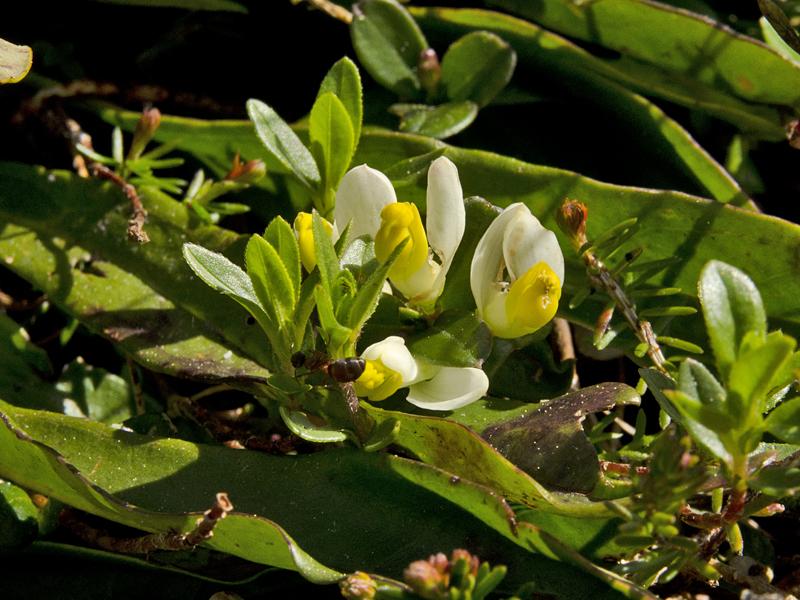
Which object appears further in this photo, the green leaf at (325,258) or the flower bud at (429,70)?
the flower bud at (429,70)

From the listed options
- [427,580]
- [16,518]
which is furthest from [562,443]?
[16,518]

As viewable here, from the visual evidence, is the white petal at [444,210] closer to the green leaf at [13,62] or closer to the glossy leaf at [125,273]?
the glossy leaf at [125,273]

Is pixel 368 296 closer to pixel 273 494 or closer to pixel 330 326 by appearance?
pixel 330 326

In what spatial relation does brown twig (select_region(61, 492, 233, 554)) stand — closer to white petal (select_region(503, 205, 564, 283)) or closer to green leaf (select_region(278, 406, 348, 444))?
green leaf (select_region(278, 406, 348, 444))

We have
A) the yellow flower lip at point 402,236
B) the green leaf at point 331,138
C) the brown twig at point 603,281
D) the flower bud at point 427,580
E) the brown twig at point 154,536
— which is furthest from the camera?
the green leaf at point 331,138

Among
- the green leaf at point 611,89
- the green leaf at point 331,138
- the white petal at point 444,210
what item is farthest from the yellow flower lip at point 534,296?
the green leaf at point 611,89

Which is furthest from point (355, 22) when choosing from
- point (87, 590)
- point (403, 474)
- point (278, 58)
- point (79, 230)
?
point (87, 590)

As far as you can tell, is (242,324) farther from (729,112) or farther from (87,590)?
(729,112)
